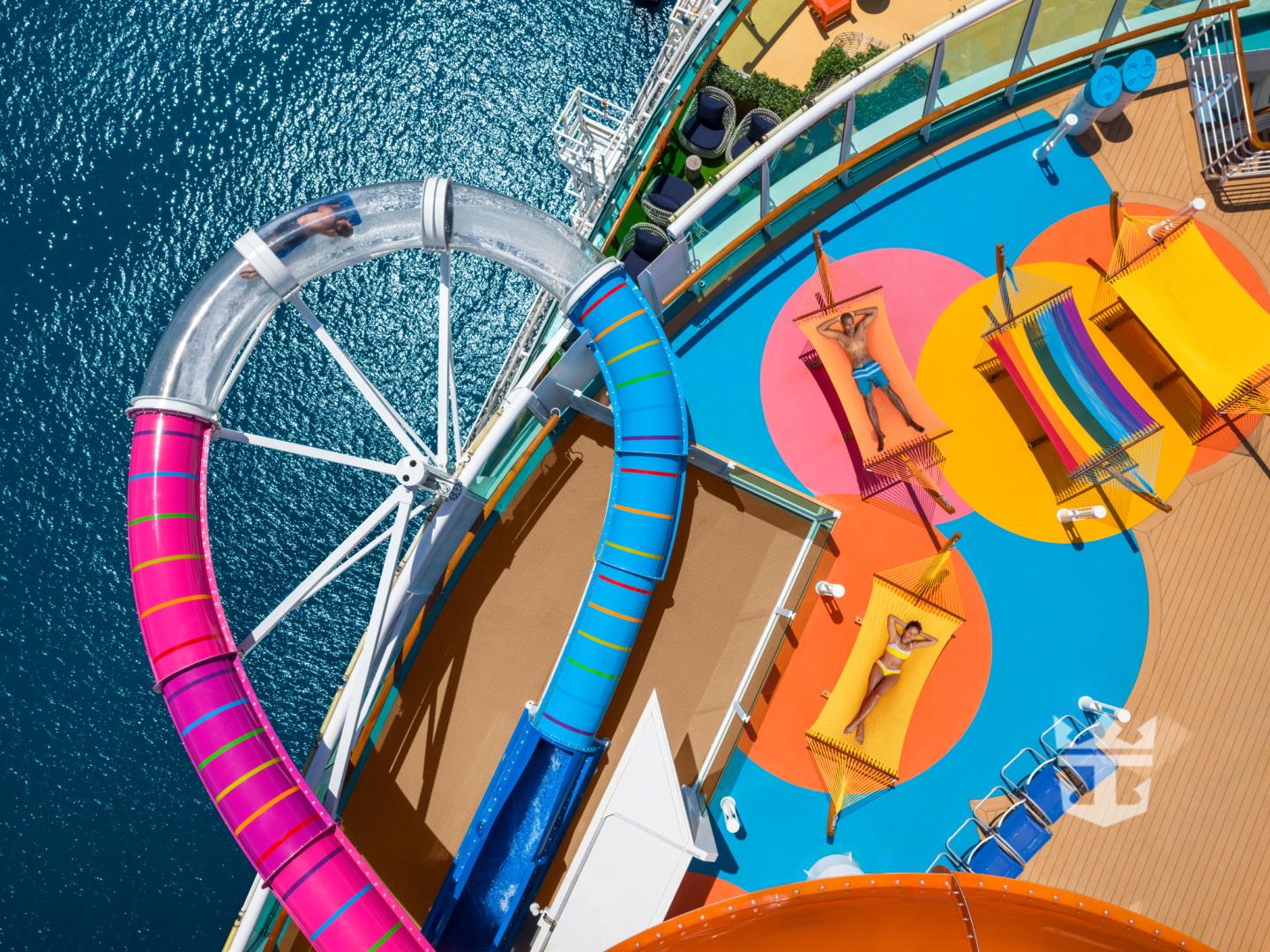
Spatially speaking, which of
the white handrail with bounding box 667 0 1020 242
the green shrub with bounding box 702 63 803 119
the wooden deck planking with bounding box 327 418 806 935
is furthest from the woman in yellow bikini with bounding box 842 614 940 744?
the green shrub with bounding box 702 63 803 119

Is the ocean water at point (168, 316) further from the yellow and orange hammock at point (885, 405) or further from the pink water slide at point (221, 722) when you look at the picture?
the yellow and orange hammock at point (885, 405)

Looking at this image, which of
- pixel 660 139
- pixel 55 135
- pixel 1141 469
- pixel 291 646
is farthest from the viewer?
pixel 55 135

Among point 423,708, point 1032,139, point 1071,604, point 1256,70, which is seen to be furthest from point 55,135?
point 1256,70

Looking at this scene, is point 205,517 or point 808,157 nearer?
point 205,517

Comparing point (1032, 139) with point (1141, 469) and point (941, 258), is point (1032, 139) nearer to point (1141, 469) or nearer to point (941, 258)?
point (941, 258)

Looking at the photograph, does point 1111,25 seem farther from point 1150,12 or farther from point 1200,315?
point 1200,315

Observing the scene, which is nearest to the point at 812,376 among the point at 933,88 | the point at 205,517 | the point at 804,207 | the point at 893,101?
the point at 804,207
